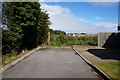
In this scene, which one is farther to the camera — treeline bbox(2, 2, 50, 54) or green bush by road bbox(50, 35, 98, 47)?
green bush by road bbox(50, 35, 98, 47)

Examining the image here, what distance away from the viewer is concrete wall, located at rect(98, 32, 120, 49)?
21.6 meters

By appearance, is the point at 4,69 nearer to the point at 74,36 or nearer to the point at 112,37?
the point at 112,37

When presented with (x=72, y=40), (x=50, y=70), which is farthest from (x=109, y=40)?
(x=50, y=70)

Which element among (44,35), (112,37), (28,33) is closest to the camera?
(28,33)

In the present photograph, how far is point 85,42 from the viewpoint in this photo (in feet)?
89.1

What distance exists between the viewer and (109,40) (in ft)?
76.5

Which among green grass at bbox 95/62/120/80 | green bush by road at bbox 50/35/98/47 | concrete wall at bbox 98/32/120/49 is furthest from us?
green bush by road at bbox 50/35/98/47

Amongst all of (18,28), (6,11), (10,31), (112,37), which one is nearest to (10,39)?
(10,31)

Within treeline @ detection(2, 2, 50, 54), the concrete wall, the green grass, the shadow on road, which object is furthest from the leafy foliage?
the green grass

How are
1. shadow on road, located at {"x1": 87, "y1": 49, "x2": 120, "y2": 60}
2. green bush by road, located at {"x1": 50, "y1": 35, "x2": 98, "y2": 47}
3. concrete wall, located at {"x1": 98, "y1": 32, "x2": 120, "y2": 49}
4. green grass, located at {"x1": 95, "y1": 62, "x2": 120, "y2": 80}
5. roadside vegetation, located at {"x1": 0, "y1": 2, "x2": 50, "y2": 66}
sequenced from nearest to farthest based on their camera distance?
green grass, located at {"x1": 95, "y1": 62, "x2": 120, "y2": 80} < shadow on road, located at {"x1": 87, "y1": 49, "x2": 120, "y2": 60} < roadside vegetation, located at {"x1": 0, "y1": 2, "x2": 50, "y2": 66} < concrete wall, located at {"x1": 98, "y1": 32, "x2": 120, "y2": 49} < green bush by road, located at {"x1": 50, "y1": 35, "x2": 98, "y2": 47}

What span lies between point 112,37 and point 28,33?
13.0 metres

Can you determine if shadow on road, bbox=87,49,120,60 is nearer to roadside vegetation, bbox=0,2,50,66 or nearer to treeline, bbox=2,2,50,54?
roadside vegetation, bbox=0,2,50,66

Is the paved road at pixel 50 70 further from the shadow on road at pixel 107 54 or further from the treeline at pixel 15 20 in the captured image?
the treeline at pixel 15 20

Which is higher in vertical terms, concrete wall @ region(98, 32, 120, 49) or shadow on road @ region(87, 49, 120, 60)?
concrete wall @ region(98, 32, 120, 49)
